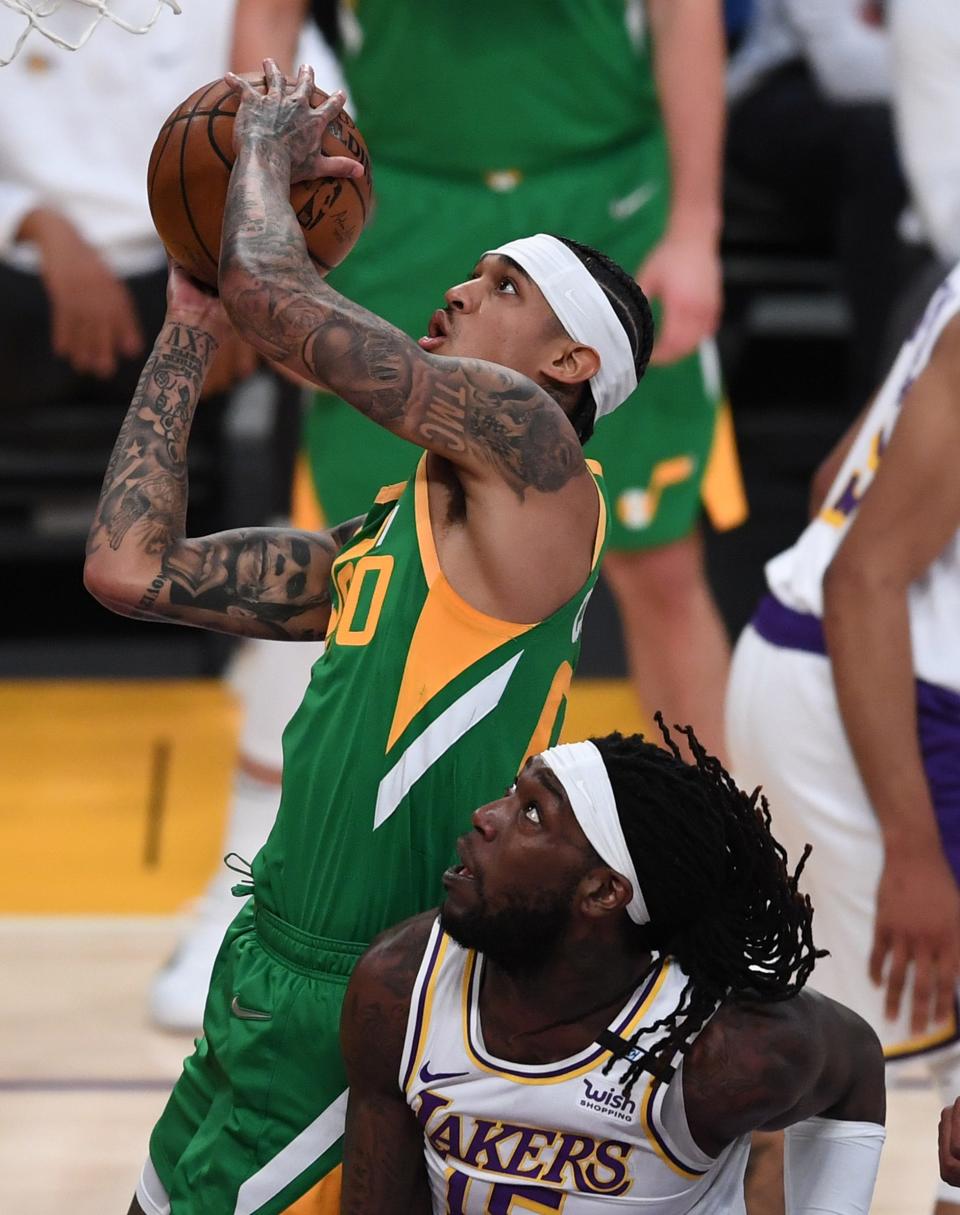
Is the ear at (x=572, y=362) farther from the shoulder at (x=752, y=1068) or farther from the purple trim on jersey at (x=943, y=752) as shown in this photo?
the purple trim on jersey at (x=943, y=752)

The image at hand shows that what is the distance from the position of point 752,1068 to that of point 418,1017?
36cm

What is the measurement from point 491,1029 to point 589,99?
2655mm

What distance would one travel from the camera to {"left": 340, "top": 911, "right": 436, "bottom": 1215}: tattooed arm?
2447mm

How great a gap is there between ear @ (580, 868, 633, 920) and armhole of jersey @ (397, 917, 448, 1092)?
18 centimetres

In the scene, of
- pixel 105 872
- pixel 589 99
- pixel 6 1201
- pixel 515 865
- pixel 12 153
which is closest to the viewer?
pixel 515 865

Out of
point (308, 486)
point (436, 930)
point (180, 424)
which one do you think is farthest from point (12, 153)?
point (436, 930)

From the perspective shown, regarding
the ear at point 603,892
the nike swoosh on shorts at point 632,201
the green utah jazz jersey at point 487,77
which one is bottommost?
the ear at point 603,892

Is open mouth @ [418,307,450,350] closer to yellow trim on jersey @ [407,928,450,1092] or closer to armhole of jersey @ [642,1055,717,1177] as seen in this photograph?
yellow trim on jersey @ [407,928,450,1092]

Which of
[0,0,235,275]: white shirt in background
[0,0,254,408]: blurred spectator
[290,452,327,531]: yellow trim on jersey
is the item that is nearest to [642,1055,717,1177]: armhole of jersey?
[290,452,327,531]: yellow trim on jersey

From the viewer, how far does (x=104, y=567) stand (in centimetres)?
264

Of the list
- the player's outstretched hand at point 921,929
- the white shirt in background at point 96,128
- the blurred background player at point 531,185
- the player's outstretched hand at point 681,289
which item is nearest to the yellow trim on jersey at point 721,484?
the blurred background player at point 531,185

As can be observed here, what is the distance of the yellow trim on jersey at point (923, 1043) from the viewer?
332cm

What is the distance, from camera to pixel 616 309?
262 centimetres

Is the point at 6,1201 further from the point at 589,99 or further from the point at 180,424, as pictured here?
the point at 589,99
